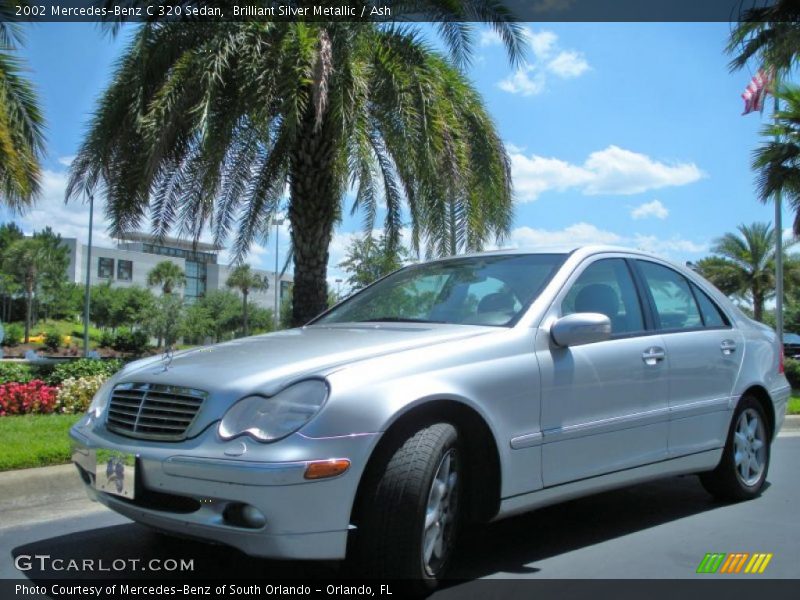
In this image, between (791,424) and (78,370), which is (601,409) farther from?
(78,370)

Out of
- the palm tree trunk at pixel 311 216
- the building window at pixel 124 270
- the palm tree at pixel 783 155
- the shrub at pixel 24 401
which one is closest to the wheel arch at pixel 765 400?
the palm tree trunk at pixel 311 216

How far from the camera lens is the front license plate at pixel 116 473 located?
11.3 ft

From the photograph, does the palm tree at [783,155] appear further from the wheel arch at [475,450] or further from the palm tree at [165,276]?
the palm tree at [165,276]

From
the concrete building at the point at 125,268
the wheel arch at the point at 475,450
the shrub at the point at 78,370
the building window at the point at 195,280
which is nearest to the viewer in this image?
the wheel arch at the point at 475,450

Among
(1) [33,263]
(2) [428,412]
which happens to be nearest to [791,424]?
(2) [428,412]

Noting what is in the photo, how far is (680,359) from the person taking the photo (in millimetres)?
4801

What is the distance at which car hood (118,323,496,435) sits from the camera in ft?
11.0

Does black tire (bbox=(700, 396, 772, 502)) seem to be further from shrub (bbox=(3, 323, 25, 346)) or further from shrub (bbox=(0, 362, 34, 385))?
shrub (bbox=(3, 323, 25, 346))

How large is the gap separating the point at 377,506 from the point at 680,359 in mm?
2409

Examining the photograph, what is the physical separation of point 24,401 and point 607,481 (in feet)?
25.0

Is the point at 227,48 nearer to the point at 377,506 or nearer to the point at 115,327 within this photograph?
the point at 377,506

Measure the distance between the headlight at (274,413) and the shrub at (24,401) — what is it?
7257 millimetres

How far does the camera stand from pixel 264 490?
3.08m

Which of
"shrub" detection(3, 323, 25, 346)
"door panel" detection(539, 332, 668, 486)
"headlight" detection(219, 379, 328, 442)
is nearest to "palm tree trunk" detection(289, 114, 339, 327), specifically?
"door panel" detection(539, 332, 668, 486)
